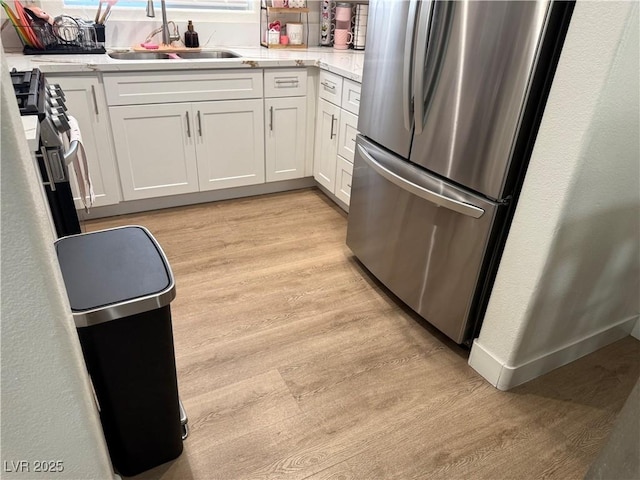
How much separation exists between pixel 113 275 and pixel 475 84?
1265mm

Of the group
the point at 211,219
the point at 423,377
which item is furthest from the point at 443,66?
the point at 211,219

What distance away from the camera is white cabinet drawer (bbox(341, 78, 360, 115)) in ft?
8.30

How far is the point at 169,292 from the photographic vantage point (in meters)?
1.16

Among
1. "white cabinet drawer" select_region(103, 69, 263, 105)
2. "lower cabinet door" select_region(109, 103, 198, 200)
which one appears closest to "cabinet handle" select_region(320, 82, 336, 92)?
"white cabinet drawer" select_region(103, 69, 263, 105)

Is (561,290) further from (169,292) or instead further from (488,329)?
(169,292)

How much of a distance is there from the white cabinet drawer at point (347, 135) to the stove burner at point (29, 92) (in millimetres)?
1559

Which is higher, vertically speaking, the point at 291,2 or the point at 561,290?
the point at 291,2

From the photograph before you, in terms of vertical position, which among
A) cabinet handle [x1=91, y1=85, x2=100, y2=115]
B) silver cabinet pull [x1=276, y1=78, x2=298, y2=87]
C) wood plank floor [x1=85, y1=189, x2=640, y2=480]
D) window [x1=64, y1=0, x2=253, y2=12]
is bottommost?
wood plank floor [x1=85, y1=189, x2=640, y2=480]

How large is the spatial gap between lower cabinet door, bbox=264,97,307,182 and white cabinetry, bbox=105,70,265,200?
0.07 meters

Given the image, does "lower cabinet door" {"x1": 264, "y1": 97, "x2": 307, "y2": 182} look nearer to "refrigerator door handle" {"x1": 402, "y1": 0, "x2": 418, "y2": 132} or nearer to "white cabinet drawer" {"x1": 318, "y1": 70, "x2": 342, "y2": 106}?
"white cabinet drawer" {"x1": 318, "y1": 70, "x2": 342, "y2": 106}

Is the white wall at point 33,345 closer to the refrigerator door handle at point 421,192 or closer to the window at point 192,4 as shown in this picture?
the refrigerator door handle at point 421,192

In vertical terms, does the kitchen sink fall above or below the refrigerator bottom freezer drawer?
above

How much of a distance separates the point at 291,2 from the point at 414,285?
7.59 ft

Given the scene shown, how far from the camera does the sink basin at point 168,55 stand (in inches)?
110
